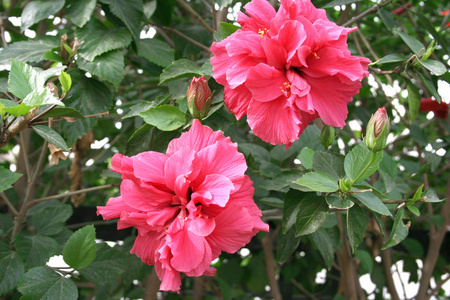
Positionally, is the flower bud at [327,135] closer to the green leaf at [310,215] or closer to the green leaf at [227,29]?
the green leaf at [310,215]

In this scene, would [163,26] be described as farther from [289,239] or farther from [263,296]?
[263,296]

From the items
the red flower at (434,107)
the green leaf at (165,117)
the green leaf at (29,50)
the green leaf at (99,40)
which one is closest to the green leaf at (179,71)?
the green leaf at (165,117)

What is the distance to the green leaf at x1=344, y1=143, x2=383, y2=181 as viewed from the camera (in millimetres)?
692

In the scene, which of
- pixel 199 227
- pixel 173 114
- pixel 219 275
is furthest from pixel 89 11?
pixel 219 275

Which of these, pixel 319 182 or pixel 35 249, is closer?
pixel 319 182

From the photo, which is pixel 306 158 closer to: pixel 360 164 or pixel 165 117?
pixel 360 164

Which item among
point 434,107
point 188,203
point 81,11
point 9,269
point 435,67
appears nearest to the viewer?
point 188,203

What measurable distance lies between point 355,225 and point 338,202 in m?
0.06

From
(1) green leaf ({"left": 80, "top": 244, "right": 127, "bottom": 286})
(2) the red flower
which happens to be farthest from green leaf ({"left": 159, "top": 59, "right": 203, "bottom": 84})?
(2) the red flower

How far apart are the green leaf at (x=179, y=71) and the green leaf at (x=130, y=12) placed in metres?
0.22

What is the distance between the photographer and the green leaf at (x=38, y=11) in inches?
37.3

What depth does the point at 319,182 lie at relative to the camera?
2.26ft

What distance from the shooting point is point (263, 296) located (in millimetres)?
1831

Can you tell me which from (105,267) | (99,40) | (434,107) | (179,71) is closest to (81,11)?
(99,40)
